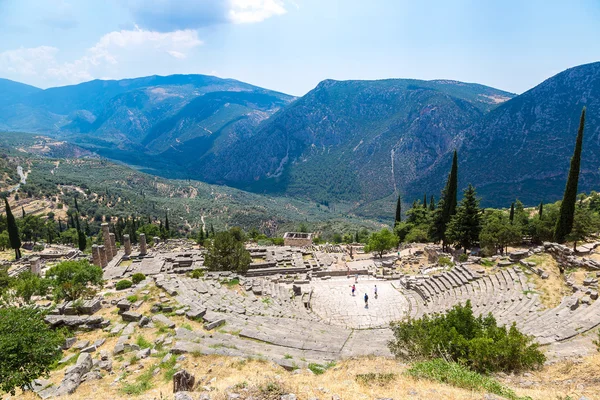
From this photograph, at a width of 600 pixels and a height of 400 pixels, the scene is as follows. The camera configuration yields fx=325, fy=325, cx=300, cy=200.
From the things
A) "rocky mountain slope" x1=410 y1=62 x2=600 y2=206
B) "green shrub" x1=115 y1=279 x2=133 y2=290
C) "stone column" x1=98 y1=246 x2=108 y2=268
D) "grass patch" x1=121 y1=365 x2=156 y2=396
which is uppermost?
"rocky mountain slope" x1=410 y1=62 x2=600 y2=206

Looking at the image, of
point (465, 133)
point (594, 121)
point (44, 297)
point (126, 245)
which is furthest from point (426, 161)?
point (44, 297)

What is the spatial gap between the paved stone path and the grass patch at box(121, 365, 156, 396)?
1363 centimetres

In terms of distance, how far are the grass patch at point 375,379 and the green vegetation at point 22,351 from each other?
9.94 m

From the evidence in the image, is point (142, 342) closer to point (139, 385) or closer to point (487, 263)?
point (139, 385)

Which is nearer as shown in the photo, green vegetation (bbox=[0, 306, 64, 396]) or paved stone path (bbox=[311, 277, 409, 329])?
green vegetation (bbox=[0, 306, 64, 396])

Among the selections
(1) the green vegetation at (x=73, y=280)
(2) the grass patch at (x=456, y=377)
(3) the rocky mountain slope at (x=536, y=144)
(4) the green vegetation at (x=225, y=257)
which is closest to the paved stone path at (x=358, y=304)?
(4) the green vegetation at (x=225, y=257)

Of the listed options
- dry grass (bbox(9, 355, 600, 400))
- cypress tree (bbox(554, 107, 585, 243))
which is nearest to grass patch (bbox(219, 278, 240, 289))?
dry grass (bbox(9, 355, 600, 400))

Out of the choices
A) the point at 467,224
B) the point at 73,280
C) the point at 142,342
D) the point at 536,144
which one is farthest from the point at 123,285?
the point at 536,144

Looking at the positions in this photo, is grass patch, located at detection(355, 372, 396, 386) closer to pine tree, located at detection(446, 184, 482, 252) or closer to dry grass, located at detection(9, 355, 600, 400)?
dry grass, located at detection(9, 355, 600, 400)

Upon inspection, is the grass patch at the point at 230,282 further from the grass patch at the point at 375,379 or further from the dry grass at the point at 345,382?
the grass patch at the point at 375,379

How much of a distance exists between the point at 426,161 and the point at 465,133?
76.7 ft

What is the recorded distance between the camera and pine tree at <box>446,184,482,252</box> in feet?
113

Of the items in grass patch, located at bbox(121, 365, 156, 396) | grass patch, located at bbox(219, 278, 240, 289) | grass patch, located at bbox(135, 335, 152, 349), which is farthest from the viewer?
grass patch, located at bbox(219, 278, 240, 289)

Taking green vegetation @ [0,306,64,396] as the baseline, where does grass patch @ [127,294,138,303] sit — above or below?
below
